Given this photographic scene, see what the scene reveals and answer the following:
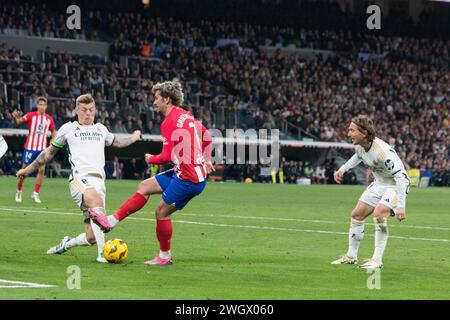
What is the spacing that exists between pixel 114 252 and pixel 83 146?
1593mm

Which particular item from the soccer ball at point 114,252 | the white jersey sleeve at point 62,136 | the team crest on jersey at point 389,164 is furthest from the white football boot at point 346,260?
the white jersey sleeve at point 62,136

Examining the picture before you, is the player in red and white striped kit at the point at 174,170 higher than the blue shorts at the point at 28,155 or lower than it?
higher

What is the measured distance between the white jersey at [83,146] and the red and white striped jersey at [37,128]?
1339 centimetres

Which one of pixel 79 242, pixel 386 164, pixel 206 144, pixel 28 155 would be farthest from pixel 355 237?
pixel 28 155

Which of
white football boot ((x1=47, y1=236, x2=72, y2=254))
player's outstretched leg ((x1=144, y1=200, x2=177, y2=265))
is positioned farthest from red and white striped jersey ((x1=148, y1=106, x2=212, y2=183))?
white football boot ((x1=47, y1=236, x2=72, y2=254))

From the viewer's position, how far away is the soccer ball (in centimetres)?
1373

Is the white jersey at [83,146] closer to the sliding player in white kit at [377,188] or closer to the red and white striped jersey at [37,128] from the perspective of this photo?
the sliding player in white kit at [377,188]

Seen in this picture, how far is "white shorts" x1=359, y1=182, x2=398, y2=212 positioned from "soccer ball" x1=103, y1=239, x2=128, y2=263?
11.4 feet

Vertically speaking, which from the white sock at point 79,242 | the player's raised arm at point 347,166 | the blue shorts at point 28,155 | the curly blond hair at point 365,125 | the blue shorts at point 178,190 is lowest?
the blue shorts at point 28,155

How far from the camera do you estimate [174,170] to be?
46.2ft

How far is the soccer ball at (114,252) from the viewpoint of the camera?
1373 cm

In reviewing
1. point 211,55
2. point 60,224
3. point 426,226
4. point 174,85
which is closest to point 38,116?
point 60,224

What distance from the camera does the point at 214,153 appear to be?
50500 mm

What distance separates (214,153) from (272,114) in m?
8.90
